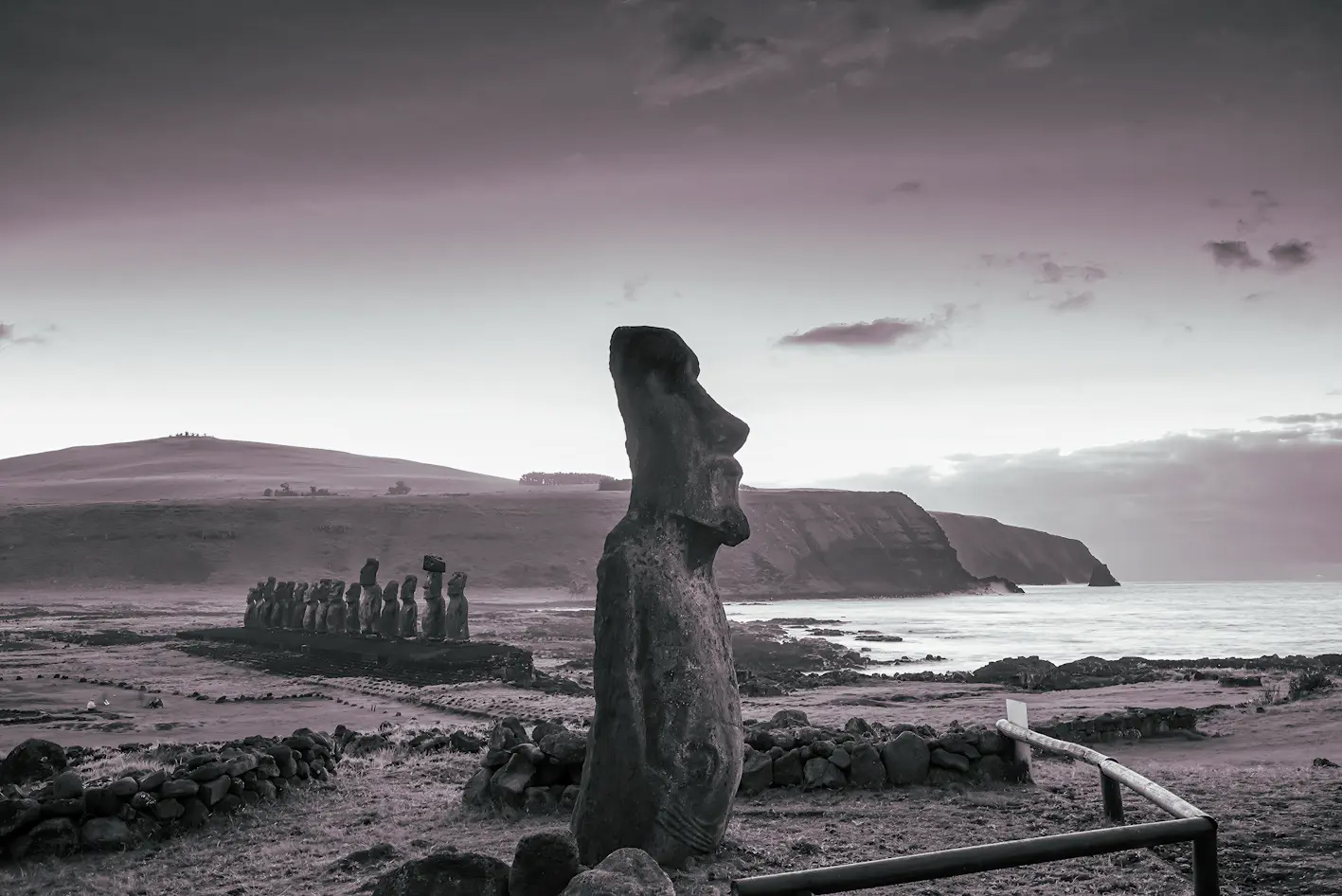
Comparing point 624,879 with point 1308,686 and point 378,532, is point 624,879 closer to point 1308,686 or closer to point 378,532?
point 1308,686

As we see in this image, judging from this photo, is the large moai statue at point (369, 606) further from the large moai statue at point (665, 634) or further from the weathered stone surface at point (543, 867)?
the weathered stone surface at point (543, 867)

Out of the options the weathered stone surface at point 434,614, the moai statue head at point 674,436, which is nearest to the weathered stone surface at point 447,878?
the moai statue head at point 674,436

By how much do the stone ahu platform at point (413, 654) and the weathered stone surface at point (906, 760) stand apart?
14.7m

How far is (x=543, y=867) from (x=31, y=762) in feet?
28.4

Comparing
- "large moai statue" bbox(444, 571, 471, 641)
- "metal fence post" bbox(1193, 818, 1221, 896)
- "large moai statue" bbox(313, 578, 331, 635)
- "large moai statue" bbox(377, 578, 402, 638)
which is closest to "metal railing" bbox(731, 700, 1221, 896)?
"metal fence post" bbox(1193, 818, 1221, 896)

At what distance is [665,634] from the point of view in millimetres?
7164

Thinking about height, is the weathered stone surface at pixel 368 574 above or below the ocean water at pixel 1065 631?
above

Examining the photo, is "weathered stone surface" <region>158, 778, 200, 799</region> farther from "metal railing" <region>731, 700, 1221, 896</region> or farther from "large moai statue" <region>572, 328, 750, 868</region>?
"metal railing" <region>731, 700, 1221, 896</region>

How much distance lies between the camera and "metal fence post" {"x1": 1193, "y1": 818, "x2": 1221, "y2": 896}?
4.18 metres

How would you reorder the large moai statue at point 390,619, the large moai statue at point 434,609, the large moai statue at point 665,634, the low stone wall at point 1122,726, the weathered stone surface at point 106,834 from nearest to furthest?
1. the large moai statue at point 665,634
2. the weathered stone surface at point 106,834
3. the low stone wall at point 1122,726
4. the large moai statue at point 434,609
5. the large moai statue at point 390,619

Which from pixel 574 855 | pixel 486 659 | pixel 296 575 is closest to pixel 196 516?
pixel 296 575

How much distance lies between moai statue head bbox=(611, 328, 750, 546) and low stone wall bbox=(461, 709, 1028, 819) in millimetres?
2992

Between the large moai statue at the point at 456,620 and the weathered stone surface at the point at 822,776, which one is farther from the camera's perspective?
the large moai statue at the point at 456,620

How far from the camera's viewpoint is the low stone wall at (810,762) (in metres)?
9.27
